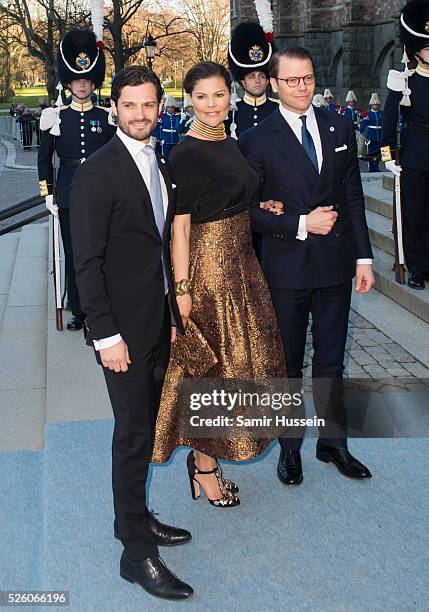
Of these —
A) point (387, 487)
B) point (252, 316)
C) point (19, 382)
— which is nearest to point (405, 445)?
point (387, 487)

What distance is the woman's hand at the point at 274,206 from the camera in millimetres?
4113

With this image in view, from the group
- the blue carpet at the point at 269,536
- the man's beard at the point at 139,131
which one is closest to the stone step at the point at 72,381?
the blue carpet at the point at 269,536

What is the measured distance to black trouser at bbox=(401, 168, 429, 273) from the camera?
24.2ft

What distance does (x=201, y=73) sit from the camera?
3629mm

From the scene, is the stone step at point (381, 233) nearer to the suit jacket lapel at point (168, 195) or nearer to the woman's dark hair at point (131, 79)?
the suit jacket lapel at point (168, 195)

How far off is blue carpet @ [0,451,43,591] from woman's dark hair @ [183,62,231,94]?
6.98 ft

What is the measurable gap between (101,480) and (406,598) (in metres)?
1.69

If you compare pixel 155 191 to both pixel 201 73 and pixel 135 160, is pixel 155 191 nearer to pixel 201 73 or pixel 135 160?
pixel 135 160

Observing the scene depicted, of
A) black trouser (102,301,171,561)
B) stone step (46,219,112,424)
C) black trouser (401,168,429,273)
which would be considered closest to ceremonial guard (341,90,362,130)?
black trouser (401,168,429,273)

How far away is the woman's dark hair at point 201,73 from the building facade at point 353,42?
20623 millimetres

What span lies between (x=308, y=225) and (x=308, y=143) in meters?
0.40

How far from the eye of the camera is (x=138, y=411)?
3436 millimetres

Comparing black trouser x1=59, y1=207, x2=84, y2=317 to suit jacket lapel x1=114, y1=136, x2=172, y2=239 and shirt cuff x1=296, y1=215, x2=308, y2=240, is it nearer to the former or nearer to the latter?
shirt cuff x1=296, y1=215, x2=308, y2=240

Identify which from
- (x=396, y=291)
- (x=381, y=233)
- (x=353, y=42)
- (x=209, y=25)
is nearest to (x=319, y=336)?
(x=396, y=291)
